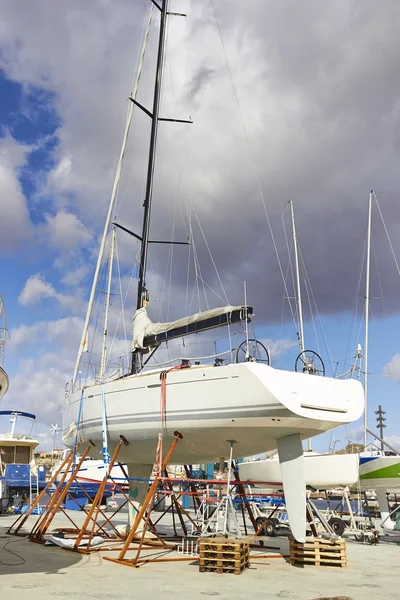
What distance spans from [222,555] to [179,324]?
594 cm

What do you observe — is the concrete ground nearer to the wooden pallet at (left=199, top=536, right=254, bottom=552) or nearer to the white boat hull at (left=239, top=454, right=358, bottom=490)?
the wooden pallet at (left=199, top=536, right=254, bottom=552)

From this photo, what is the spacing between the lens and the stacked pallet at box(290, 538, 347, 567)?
11531 millimetres

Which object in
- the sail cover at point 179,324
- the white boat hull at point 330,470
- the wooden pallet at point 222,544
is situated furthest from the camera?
the white boat hull at point 330,470

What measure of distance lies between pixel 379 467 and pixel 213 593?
44.6 ft

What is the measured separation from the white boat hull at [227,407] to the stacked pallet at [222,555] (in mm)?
2315

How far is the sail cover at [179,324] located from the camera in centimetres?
1304

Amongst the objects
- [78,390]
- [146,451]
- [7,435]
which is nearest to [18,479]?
[7,435]

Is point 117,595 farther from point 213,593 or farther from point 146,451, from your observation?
point 146,451

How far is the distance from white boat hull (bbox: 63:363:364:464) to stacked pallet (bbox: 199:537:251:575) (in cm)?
232

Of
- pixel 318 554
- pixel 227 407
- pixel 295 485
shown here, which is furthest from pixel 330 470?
pixel 227 407

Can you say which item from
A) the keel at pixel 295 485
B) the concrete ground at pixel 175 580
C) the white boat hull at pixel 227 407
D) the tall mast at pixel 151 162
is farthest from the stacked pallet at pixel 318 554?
the tall mast at pixel 151 162

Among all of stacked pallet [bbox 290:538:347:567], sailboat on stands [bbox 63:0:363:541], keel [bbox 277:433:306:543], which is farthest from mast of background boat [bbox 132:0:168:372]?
stacked pallet [bbox 290:538:347:567]

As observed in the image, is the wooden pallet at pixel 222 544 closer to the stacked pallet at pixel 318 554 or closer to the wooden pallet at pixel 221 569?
the wooden pallet at pixel 221 569

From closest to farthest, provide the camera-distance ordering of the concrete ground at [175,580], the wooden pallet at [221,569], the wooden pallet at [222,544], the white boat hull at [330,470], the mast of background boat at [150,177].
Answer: the concrete ground at [175,580], the wooden pallet at [221,569], the wooden pallet at [222,544], the mast of background boat at [150,177], the white boat hull at [330,470]
